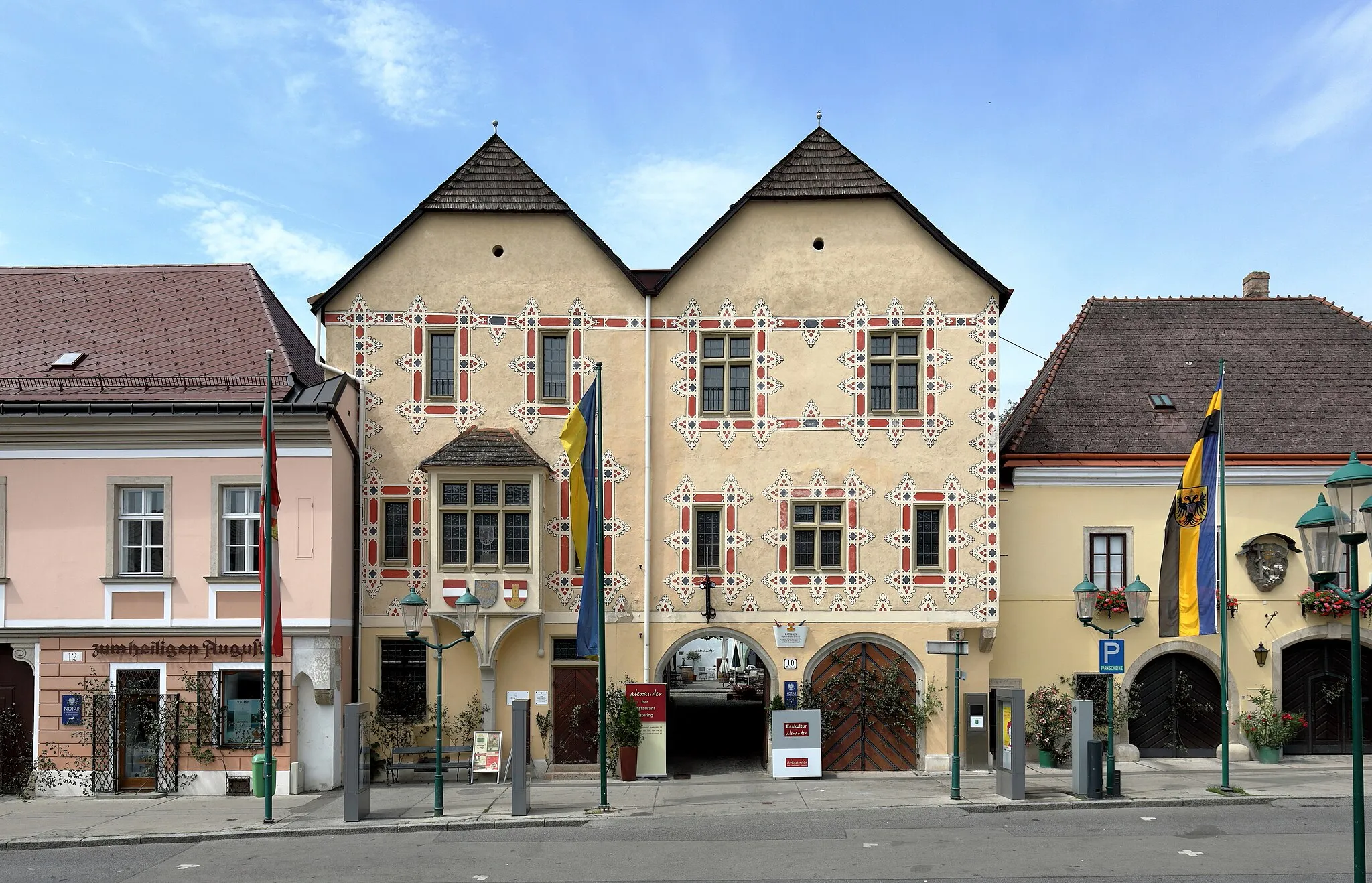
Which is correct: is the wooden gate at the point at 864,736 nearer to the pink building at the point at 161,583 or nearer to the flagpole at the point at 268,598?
the pink building at the point at 161,583

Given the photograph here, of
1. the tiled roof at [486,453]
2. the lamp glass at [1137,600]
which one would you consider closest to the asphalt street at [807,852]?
the lamp glass at [1137,600]

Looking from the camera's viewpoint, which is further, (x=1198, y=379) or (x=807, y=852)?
(x=1198, y=379)

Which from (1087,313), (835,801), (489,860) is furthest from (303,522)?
(1087,313)

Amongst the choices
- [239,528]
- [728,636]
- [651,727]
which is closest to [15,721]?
[239,528]

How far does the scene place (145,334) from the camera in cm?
2288

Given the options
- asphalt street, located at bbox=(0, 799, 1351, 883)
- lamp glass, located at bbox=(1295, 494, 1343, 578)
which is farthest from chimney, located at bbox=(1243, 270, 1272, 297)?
lamp glass, located at bbox=(1295, 494, 1343, 578)

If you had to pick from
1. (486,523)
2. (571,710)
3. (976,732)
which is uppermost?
(486,523)

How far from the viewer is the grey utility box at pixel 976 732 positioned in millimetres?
Result: 22109

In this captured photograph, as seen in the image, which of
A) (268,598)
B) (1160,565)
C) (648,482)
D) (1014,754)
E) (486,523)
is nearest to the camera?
(268,598)

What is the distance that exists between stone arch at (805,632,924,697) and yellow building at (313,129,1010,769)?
0.12 ft

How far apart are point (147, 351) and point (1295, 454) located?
22.2 meters

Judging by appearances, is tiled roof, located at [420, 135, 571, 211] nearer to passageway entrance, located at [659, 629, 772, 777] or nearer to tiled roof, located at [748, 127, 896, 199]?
tiled roof, located at [748, 127, 896, 199]

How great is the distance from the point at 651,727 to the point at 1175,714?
10356 millimetres

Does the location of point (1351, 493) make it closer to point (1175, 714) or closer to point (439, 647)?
point (439, 647)
